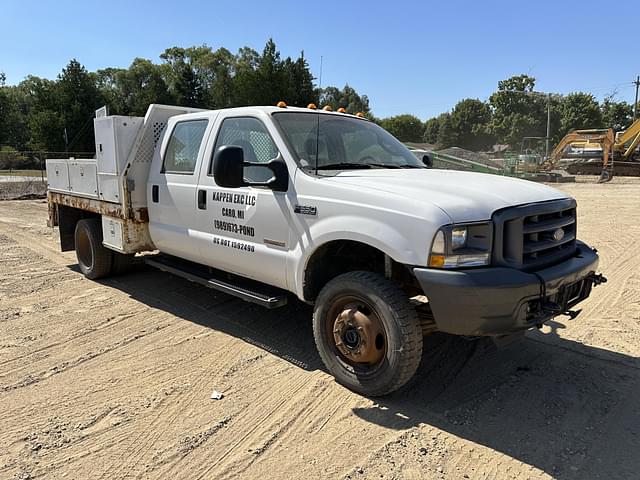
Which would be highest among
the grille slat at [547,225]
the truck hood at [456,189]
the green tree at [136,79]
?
the green tree at [136,79]

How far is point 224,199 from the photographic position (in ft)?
14.2

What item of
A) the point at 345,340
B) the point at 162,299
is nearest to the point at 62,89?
the point at 162,299

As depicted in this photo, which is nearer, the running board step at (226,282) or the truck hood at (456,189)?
the truck hood at (456,189)

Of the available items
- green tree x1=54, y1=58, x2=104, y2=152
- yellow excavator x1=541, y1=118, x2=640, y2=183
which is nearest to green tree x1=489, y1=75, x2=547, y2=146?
yellow excavator x1=541, y1=118, x2=640, y2=183

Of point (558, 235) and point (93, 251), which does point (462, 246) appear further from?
point (93, 251)

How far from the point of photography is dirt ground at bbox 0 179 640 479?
2766mm

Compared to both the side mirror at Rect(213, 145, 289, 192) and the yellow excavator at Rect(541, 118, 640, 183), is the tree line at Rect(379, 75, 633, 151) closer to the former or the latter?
the yellow excavator at Rect(541, 118, 640, 183)

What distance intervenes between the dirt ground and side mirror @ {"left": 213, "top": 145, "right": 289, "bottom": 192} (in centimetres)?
151

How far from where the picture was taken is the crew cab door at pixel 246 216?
3.91m

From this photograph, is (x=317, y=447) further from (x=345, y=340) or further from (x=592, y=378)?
(x=592, y=378)

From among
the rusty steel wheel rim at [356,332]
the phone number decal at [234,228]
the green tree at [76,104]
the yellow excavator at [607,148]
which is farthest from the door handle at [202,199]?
the green tree at [76,104]

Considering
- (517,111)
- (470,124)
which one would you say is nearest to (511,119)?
(517,111)

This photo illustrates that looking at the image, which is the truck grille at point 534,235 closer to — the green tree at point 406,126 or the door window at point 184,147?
the door window at point 184,147

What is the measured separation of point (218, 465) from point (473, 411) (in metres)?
1.73
